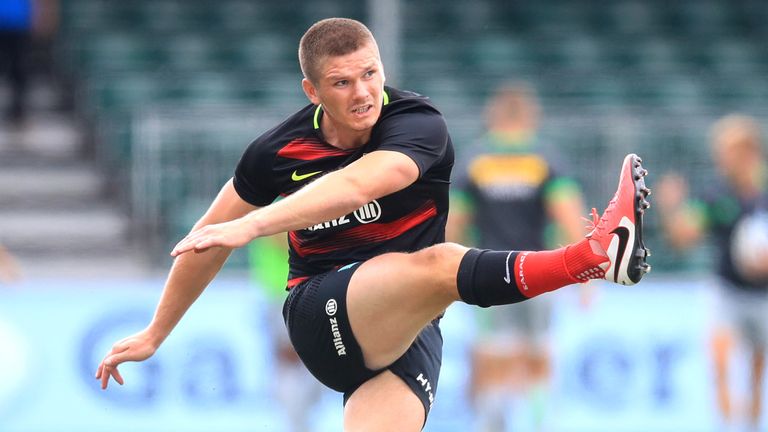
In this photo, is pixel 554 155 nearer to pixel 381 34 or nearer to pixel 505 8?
pixel 381 34

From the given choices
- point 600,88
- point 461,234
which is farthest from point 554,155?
point 600,88

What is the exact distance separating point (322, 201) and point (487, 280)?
70 cm

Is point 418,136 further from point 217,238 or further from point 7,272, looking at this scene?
point 7,272

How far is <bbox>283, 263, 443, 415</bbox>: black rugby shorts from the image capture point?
5.18m

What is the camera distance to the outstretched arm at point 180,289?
17.7 feet

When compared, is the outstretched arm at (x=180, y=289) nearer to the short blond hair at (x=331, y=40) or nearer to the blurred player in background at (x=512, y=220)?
the short blond hair at (x=331, y=40)

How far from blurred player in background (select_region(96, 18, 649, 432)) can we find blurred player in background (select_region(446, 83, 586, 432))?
423cm

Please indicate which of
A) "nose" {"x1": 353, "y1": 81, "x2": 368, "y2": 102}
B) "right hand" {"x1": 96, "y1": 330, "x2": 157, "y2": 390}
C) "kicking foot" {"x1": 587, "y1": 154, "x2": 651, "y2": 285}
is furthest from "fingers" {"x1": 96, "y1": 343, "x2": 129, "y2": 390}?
"kicking foot" {"x1": 587, "y1": 154, "x2": 651, "y2": 285}

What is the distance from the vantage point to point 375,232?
530 cm

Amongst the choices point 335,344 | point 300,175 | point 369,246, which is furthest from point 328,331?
point 300,175

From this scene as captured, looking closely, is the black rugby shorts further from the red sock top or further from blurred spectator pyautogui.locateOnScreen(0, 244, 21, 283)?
blurred spectator pyautogui.locateOnScreen(0, 244, 21, 283)

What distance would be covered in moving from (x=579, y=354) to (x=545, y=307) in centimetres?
163

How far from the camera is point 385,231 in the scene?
17.4 feet

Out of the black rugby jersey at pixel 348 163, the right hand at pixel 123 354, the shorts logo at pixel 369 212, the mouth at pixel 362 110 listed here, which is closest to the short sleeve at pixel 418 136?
the black rugby jersey at pixel 348 163
